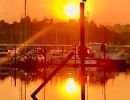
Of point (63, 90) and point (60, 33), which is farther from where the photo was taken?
point (60, 33)

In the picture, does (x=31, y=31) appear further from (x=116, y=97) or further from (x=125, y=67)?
(x=116, y=97)

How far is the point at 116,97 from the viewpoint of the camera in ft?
55.8

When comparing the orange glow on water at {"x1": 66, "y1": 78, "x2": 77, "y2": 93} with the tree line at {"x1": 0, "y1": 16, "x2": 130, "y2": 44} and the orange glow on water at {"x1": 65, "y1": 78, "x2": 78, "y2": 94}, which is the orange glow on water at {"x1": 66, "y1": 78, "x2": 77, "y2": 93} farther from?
the tree line at {"x1": 0, "y1": 16, "x2": 130, "y2": 44}

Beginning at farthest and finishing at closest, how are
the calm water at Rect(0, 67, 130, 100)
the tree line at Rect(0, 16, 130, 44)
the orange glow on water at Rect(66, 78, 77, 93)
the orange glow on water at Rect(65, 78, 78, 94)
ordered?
1. the tree line at Rect(0, 16, 130, 44)
2. the orange glow on water at Rect(66, 78, 77, 93)
3. the orange glow on water at Rect(65, 78, 78, 94)
4. the calm water at Rect(0, 67, 130, 100)

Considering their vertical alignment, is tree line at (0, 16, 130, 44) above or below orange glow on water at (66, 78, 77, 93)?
above

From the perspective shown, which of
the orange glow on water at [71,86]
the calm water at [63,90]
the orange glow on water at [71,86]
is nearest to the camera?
the calm water at [63,90]

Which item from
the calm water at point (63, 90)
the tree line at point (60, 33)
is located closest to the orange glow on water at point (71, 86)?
the calm water at point (63, 90)

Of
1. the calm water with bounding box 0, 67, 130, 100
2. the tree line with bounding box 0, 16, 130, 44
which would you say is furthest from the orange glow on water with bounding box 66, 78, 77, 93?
the tree line with bounding box 0, 16, 130, 44

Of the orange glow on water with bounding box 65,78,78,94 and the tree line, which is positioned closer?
the orange glow on water with bounding box 65,78,78,94

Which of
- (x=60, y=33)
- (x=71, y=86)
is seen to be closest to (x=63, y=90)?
(x=71, y=86)

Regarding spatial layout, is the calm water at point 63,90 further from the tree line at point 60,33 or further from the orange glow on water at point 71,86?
the tree line at point 60,33

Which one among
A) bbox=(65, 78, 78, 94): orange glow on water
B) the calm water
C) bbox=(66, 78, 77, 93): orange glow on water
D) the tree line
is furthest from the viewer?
the tree line

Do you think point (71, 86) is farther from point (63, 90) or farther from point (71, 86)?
point (63, 90)

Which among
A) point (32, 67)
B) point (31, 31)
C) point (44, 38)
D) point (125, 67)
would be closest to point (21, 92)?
point (32, 67)
